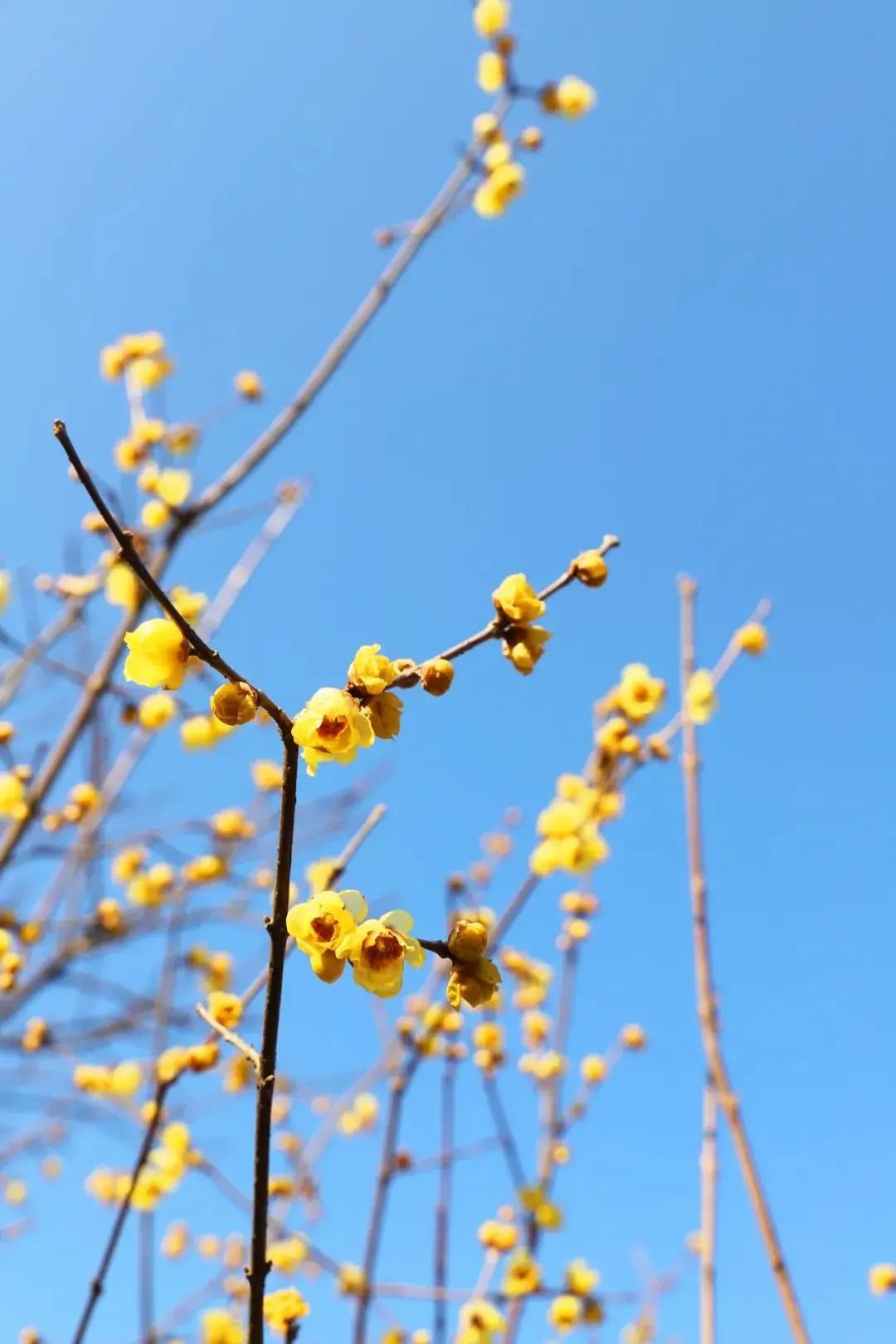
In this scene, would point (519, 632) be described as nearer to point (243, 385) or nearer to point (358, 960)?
point (358, 960)

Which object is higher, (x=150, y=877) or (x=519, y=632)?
(x=150, y=877)

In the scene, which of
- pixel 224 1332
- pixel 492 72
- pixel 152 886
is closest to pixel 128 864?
pixel 152 886

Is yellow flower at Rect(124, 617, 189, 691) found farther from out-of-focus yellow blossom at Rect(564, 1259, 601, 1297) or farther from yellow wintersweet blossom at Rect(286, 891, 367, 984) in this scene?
out-of-focus yellow blossom at Rect(564, 1259, 601, 1297)

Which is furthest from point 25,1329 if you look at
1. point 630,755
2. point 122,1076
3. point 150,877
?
point 630,755

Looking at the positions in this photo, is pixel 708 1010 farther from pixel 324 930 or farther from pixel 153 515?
pixel 153 515

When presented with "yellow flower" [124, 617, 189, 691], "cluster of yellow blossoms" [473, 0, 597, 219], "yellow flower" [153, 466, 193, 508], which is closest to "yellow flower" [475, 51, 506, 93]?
"cluster of yellow blossoms" [473, 0, 597, 219]

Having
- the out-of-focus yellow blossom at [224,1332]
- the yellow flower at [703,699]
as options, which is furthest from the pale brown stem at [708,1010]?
the out-of-focus yellow blossom at [224,1332]
